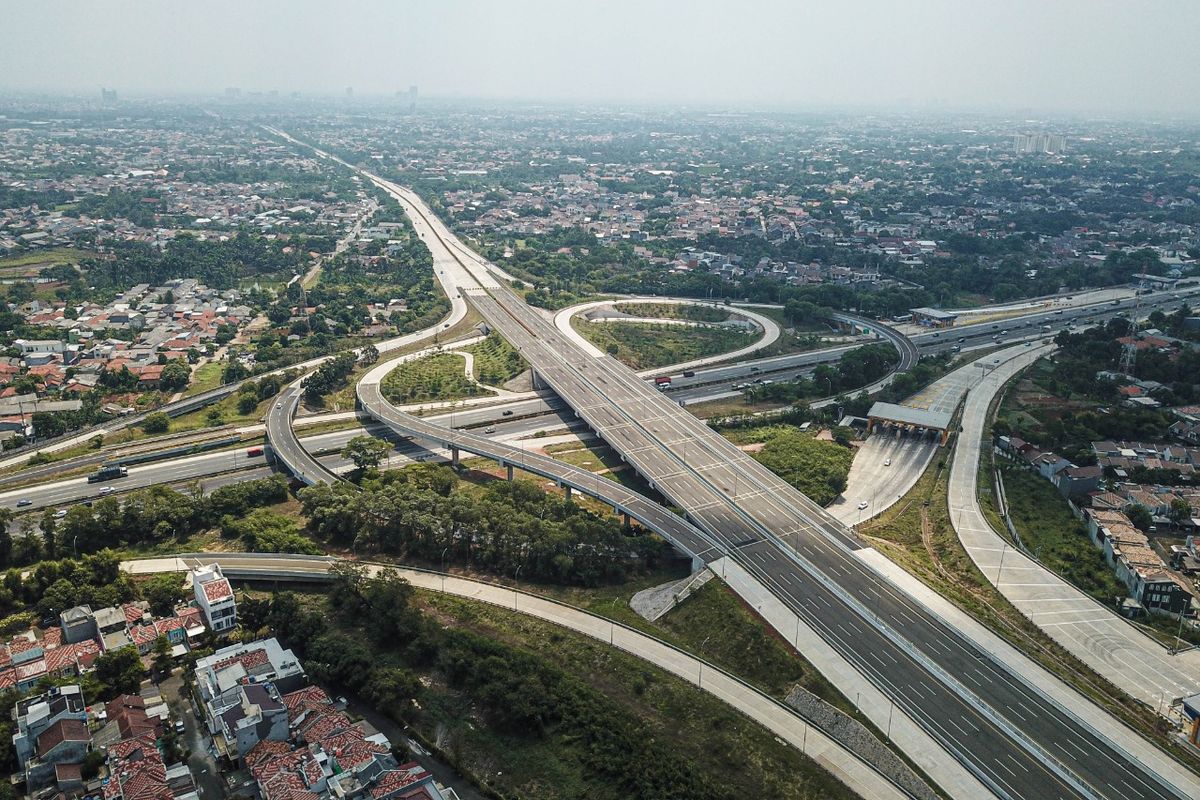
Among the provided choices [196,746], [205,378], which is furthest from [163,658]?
[205,378]

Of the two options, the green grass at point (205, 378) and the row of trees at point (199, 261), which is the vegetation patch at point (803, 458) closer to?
the green grass at point (205, 378)

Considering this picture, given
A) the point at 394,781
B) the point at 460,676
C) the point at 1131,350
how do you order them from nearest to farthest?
the point at 394,781
the point at 460,676
the point at 1131,350

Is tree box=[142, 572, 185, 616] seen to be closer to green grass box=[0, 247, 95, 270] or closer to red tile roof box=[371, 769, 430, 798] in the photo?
red tile roof box=[371, 769, 430, 798]

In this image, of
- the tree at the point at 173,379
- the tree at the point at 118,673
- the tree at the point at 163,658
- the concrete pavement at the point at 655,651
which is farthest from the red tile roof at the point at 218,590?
the tree at the point at 173,379

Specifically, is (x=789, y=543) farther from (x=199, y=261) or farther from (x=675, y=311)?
(x=199, y=261)

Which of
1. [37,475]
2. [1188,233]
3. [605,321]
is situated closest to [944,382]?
[605,321]

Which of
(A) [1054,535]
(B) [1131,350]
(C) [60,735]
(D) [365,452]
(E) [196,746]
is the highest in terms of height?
(B) [1131,350]
